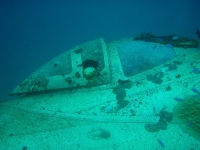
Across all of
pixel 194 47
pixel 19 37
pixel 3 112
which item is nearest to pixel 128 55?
pixel 194 47

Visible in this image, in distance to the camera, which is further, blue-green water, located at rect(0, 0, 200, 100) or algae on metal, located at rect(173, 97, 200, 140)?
blue-green water, located at rect(0, 0, 200, 100)

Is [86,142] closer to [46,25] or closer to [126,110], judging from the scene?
[126,110]

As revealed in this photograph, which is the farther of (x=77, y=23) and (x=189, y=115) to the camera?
(x=77, y=23)

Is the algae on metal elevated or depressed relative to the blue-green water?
depressed

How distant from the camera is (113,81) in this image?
4.52 metres

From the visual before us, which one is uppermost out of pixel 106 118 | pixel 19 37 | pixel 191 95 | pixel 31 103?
pixel 19 37

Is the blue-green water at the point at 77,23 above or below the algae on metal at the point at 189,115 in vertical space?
above

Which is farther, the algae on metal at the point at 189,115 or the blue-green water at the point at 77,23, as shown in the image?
the blue-green water at the point at 77,23

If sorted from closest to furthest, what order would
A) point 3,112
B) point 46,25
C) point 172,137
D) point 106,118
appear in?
point 172,137 → point 106,118 → point 3,112 → point 46,25

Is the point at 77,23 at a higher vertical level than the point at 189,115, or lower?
higher

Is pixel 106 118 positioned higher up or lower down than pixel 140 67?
lower down

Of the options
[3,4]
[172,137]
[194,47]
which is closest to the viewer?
[172,137]

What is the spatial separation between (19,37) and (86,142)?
2268 inches

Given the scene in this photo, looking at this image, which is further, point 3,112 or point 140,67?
point 140,67
